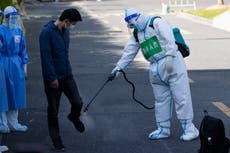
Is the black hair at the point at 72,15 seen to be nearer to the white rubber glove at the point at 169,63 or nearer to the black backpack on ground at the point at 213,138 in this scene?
the white rubber glove at the point at 169,63

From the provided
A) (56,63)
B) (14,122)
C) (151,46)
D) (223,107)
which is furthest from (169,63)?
(223,107)

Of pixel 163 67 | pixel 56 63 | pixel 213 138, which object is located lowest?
pixel 213 138

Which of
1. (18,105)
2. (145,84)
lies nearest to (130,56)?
(18,105)

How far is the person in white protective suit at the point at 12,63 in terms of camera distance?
754 cm

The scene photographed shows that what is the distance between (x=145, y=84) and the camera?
12.2m

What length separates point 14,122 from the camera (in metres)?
8.11

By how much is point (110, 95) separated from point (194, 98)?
1.59m

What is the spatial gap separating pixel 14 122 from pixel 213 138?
317 cm

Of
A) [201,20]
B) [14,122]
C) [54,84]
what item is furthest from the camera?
[201,20]

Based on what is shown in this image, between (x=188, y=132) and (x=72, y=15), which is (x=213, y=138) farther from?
(x=72, y=15)

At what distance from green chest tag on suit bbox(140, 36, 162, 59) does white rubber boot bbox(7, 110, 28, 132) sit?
2007mm

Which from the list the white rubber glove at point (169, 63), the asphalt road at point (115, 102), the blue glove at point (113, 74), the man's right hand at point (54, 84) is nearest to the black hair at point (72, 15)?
the man's right hand at point (54, 84)

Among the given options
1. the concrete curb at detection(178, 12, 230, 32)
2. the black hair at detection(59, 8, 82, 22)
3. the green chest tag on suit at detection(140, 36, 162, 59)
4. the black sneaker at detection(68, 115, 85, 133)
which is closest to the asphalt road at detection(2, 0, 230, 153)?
the black sneaker at detection(68, 115, 85, 133)

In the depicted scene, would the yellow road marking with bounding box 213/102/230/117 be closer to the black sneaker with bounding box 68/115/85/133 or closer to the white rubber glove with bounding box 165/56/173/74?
the white rubber glove with bounding box 165/56/173/74
